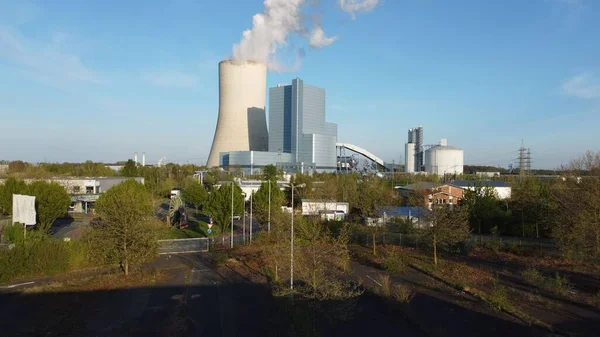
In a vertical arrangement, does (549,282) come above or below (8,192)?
below

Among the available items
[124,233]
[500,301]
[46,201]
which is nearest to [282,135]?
[46,201]

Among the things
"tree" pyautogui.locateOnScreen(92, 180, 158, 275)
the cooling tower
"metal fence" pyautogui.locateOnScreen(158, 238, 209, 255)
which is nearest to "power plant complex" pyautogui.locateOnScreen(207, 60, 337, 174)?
the cooling tower

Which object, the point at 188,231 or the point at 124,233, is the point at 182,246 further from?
the point at 124,233

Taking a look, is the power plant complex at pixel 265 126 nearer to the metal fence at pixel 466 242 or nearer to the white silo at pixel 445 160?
the white silo at pixel 445 160

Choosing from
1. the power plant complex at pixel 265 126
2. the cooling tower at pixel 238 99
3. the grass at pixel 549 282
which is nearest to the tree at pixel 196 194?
the cooling tower at pixel 238 99

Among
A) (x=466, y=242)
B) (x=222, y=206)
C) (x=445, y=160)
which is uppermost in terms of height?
(x=445, y=160)

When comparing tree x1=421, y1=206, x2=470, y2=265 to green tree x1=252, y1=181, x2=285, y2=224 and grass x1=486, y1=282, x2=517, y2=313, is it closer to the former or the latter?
grass x1=486, y1=282, x2=517, y2=313

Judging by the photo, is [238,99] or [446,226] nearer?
[446,226]
